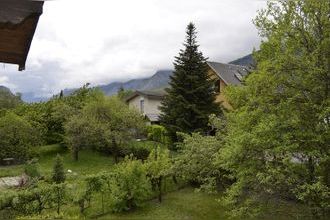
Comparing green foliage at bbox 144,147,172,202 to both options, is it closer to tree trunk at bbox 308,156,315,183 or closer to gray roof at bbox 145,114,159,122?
tree trunk at bbox 308,156,315,183

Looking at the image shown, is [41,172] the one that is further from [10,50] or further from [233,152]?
[10,50]

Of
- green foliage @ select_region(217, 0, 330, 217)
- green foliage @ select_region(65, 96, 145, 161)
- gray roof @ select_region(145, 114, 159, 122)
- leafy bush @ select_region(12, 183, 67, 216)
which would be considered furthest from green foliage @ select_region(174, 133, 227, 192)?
gray roof @ select_region(145, 114, 159, 122)

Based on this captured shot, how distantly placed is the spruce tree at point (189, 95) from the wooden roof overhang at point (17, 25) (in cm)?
2893

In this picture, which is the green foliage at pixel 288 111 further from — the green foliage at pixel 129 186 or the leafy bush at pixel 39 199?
the leafy bush at pixel 39 199

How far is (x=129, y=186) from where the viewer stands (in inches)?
886

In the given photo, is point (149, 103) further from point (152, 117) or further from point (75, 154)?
point (75, 154)

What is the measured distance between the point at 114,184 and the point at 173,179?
5.89m

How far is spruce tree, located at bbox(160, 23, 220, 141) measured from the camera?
109 feet

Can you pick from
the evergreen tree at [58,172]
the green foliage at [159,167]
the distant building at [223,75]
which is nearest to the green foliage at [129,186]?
the green foliage at [159,167]

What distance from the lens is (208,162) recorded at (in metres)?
23.3

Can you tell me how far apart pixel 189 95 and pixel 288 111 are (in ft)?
60.8

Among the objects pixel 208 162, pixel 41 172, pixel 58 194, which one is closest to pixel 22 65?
pixel 58 194

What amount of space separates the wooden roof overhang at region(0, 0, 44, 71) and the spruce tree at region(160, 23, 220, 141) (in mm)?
28932

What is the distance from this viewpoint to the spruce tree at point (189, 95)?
Answer: 1309 inches
